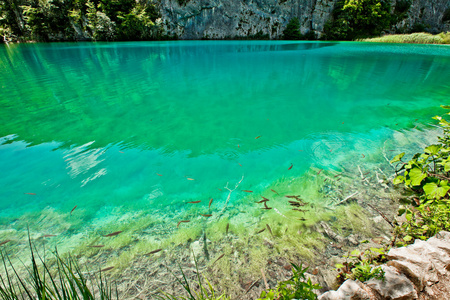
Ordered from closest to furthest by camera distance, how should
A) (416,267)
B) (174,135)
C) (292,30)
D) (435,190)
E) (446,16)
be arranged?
1. (416,267)
2. (435,190)
3. (174,135)
4. (292,30)
5. (446,16)

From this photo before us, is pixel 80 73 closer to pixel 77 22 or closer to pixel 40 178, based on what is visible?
pixel 40 178

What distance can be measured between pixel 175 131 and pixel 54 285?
4.24 m

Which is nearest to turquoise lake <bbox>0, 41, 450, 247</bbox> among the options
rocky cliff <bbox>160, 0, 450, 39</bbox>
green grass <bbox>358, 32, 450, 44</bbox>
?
green grass <bbox>358, 32, 450, 44</bbox>

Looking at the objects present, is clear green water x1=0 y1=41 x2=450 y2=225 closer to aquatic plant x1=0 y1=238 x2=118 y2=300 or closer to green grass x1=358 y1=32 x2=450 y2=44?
aquatic plant x1=0 y1=238 x2=118 y2=300

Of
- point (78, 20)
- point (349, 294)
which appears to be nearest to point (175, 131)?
point (349, 294)

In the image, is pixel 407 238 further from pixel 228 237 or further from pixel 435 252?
pixel 228 237

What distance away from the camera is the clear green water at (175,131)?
3.36 m

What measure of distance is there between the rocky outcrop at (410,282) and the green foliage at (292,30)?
50.3 m

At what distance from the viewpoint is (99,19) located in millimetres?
31781

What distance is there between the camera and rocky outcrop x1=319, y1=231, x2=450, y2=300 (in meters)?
1.58

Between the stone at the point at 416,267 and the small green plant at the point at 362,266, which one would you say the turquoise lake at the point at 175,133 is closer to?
the small green plant at the point at 362,266

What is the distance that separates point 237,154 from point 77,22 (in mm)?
40990

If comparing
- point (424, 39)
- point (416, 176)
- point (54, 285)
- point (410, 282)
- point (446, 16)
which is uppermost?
point (446, 16)

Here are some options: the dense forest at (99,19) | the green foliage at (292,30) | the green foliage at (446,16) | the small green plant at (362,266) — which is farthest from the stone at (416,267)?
the green foliage at (446,16)
